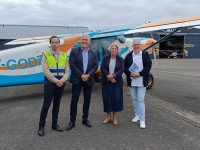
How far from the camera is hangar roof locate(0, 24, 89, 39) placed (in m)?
31.8

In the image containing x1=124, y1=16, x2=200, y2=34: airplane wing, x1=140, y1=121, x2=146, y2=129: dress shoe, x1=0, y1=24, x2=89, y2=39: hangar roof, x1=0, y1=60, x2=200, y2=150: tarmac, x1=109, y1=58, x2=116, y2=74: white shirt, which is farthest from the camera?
x1=0, y1=24, x2=89, y2=39: hangar roof

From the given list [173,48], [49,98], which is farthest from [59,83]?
[173,48]

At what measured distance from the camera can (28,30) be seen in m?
33.2

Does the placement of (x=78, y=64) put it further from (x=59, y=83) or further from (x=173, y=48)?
(x=173, y=48)

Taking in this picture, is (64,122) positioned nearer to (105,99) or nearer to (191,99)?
(105,99)

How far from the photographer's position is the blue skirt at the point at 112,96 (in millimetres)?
4582

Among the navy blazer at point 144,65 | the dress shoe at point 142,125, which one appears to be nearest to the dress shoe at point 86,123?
the dress shoe at point 142,125

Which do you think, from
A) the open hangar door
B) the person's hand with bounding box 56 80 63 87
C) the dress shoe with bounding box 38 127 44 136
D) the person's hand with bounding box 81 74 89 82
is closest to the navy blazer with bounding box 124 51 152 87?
the person's hand with bounding box 81 74 89 82

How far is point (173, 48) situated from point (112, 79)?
3648 centimetres

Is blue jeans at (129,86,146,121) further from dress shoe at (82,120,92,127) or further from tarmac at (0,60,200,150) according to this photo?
dress shoe at (82,120,92,127)

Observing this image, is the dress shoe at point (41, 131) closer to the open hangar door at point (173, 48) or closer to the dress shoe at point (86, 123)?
the dress shoe at point (86, 123)

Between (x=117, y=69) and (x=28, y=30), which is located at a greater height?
(x=28, y=30)

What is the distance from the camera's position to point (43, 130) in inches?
162

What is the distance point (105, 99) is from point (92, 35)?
438 cm
